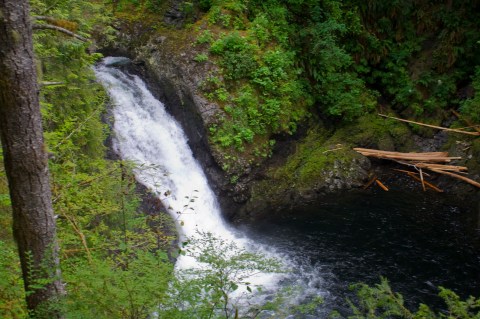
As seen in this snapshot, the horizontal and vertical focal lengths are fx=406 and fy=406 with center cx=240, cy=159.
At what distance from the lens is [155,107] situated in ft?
36.1

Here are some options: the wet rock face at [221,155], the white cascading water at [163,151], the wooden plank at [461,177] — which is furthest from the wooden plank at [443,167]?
the white cascading water at [163,151]

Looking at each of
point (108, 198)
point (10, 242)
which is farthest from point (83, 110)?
point (10, 242)

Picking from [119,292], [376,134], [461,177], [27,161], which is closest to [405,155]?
[376,134]

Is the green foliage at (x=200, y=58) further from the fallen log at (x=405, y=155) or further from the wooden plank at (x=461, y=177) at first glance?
the wooden plank at (x=461, y=177)

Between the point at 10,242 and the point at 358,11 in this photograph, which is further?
the point at 358,11

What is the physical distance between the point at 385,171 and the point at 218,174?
5.15 m

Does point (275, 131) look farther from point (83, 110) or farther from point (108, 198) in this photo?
point (108, 198)

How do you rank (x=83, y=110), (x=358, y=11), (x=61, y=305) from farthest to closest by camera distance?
(x=358, y=11)
(x=83, y=110)
(x=61, y=305)

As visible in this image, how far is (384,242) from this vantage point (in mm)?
9359

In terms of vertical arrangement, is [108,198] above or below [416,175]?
above

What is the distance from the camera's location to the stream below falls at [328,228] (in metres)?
8.07

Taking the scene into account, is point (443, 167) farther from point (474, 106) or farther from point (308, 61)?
point (308, 61)

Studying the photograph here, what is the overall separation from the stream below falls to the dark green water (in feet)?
0.07

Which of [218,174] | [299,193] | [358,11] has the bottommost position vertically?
[299,193]
